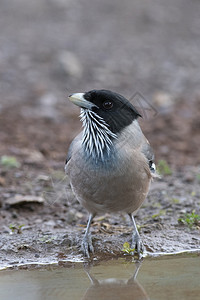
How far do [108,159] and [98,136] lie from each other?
34cm

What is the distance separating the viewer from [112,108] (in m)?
7.04

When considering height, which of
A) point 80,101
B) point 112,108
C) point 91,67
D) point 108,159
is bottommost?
point 108,159

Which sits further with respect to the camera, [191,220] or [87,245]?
[191,220]

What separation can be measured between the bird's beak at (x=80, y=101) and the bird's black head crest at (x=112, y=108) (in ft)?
0.14

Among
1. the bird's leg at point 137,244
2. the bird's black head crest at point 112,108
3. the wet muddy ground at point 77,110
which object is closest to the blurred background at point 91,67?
the wet muddy ground at point 77,110

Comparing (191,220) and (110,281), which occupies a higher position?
(191,220)

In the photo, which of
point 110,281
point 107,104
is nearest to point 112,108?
point 107,104

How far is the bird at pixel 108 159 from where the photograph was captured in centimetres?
697

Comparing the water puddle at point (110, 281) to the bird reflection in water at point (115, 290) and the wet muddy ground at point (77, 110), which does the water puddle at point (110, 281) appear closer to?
the bird reflection in water at point (115, 290)

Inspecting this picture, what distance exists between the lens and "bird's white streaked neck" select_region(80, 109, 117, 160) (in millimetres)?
7121

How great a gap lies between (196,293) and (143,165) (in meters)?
2.01

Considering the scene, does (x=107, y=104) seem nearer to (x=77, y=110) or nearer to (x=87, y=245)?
(x=87, y=245)

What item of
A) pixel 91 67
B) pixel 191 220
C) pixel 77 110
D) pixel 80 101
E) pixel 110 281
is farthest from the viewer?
pixel 91 67

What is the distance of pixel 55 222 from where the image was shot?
27.9 ft
